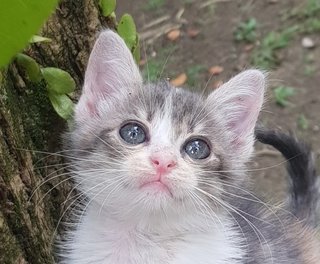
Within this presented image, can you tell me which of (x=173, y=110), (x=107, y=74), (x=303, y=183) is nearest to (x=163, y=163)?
(x=173, y=110)

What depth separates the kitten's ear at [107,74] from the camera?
153 cm

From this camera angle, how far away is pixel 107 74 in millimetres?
1620

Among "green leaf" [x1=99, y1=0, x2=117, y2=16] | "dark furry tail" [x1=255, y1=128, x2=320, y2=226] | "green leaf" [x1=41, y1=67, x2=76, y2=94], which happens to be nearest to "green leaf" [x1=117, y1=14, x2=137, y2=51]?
"green leaf" [x1=99, y1=0, x2=117, y2=16]

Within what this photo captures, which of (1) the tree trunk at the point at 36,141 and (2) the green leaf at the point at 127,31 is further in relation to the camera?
(2) the green leaf at the point at 127,31

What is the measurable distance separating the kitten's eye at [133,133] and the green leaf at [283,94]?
276cm

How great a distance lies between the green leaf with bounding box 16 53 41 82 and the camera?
1.47 meters

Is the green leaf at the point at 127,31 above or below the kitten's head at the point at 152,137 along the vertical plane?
above

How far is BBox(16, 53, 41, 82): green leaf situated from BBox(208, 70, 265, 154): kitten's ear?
1.73 ft

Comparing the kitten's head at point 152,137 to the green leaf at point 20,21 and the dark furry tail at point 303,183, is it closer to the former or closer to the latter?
the dark furry tail at point 303,183

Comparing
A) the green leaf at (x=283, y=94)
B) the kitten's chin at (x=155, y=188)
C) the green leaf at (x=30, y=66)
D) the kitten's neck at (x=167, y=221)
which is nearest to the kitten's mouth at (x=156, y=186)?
the kitten's chin at (x=155, y=188)

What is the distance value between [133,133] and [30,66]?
34 cm

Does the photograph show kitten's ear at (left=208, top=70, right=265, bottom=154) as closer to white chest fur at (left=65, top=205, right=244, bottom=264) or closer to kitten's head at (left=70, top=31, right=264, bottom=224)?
kitten's head at (left=70, top=31, right=264, bottom=224)

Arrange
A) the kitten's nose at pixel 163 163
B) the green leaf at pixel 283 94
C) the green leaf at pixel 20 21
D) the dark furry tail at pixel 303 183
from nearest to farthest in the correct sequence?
the green leaf at pixel 20 21 < the kitten's nose at pixel 163 163 < the dark furry tail at pixel 303 183 < the green leaf at pixel 283 94

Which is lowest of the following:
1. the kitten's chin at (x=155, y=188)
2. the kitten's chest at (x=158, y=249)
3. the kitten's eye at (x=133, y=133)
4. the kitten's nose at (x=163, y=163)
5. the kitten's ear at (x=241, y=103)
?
the kitten's chest at (x=158, y=249)
